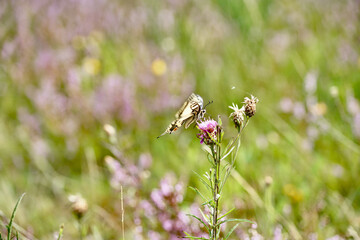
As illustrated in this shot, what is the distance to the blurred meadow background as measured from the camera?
161 cm

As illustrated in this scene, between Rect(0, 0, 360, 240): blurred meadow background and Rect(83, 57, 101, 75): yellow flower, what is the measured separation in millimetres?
15

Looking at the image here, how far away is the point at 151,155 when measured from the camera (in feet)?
7.63

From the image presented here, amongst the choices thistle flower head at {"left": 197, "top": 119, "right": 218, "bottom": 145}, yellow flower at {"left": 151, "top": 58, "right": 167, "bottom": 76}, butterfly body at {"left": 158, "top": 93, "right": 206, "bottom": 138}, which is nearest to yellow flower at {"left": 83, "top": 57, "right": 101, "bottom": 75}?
yellow flower at {"left": 151, "top": 58, "right": 167, "bottom": 76}

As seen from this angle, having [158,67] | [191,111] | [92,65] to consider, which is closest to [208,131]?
[191,111]

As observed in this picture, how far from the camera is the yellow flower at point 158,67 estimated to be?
311cm

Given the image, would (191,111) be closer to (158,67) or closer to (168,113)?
(168,113)

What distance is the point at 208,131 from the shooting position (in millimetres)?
891

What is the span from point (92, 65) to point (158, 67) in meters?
0.62

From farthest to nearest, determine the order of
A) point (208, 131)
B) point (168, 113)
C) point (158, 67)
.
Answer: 1. point (158, 67)
2. point (168, 113)
3. point (208, 131)

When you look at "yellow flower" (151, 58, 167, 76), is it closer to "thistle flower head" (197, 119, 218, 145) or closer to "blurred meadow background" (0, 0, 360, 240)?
"blurred meadow background" (0, 0, 360, 240)

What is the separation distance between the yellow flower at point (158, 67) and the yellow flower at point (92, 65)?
0.51 meters

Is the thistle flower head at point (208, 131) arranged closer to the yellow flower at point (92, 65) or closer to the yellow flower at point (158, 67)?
the yellow flower at point (158, 67)

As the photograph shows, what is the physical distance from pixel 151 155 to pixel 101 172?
1.21 feet

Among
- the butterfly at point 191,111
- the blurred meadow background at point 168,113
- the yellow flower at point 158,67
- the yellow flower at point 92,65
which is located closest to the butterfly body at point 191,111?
the butterfly at point 191,111
